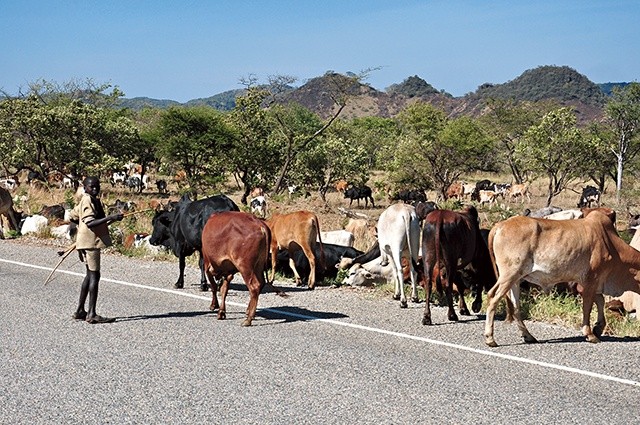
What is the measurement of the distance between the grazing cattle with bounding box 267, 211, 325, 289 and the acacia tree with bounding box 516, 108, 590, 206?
85.0 ft

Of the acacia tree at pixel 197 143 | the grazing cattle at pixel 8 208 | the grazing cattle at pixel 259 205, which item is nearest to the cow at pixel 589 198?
the grazing cattle at pixel 259 205

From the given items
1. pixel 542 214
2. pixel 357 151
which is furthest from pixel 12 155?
pixel 542 214

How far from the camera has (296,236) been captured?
45.2 ft

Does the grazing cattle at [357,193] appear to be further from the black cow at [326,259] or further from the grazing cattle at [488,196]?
the black cow at [326,259]

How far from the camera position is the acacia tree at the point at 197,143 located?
39156 mm

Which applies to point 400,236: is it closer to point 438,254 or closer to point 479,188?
point 438,254

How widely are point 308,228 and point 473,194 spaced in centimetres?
3448

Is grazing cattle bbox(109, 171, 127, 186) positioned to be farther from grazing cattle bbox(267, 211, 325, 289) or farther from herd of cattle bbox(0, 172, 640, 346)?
grazing cattle bbox(267, 211, 325, 289)

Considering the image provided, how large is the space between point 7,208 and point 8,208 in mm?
63

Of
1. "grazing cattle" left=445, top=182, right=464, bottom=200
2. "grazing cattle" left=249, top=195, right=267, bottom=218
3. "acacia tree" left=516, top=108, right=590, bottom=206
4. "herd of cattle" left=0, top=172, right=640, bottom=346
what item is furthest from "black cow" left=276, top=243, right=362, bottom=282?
"grazing cattle" left=445, top=182, right=464, bottom=200

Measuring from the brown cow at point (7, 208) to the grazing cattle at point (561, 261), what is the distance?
51.6 feet

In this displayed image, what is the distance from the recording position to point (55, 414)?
6.22 m

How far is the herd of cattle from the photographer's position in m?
8.67

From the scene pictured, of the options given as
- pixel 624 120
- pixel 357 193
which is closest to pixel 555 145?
pixel 624 120
